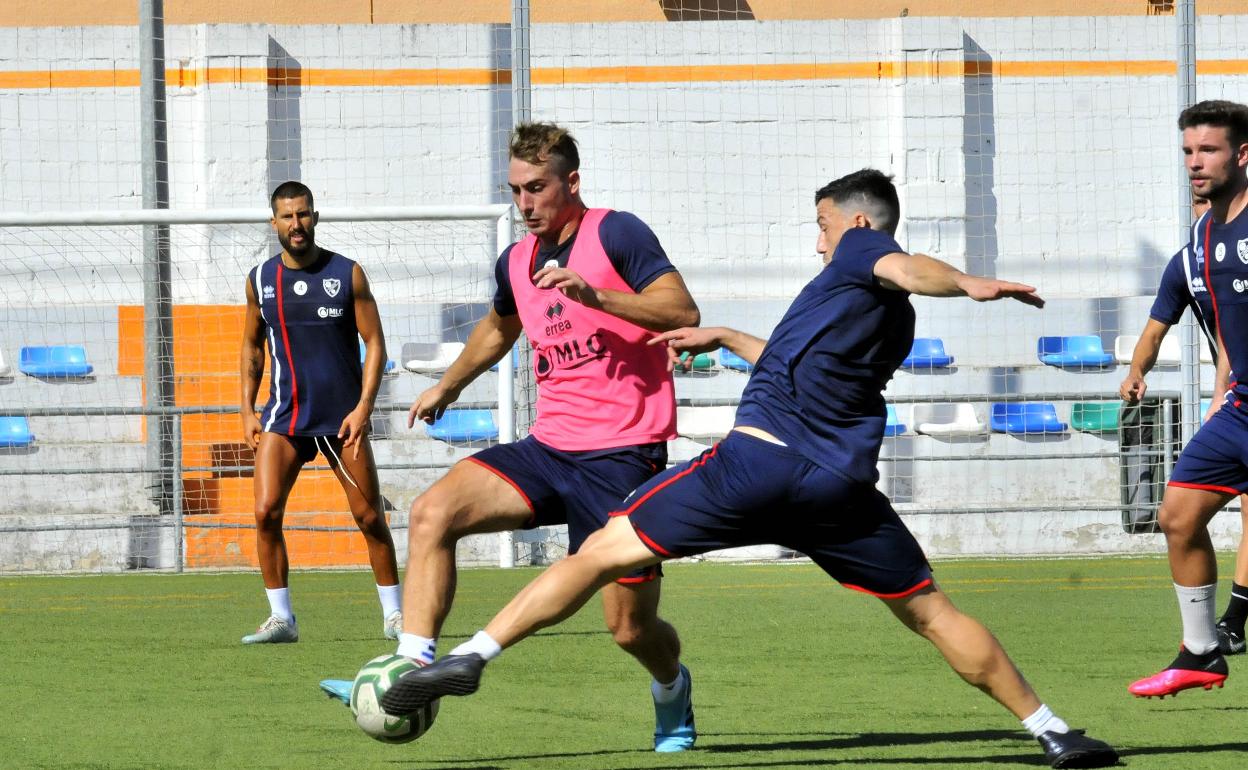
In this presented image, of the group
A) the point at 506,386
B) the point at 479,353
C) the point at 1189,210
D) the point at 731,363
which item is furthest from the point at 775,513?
the point at 731,363

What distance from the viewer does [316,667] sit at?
746 cm

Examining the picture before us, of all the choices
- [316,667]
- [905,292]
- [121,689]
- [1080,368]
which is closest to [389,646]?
[316,667]

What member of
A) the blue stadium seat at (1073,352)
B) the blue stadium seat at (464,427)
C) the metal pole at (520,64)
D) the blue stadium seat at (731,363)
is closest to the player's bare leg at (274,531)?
the metal pole at (520,64)

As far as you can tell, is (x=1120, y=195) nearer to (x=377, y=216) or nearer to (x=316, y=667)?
(x=377, y=216)

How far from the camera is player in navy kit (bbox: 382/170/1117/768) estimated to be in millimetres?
4539

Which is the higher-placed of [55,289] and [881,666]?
[55,289]

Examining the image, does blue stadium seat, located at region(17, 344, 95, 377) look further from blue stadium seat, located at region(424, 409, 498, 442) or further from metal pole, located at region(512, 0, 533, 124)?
metal pole, located at region(512, 0, 533, 124)

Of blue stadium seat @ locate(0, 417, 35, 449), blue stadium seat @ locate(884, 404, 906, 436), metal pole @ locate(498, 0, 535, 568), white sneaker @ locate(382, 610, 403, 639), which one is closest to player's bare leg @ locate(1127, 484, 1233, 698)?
white sneaker @ locate(382, 610, 403, 639)

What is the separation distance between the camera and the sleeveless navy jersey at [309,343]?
27.8 feet

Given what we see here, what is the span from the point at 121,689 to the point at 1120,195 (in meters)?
13.5

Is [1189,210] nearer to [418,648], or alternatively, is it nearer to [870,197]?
[870,197]

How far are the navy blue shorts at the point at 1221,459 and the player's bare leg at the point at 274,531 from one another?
14.0 feet

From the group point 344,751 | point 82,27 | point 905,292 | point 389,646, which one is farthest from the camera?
point 82,27

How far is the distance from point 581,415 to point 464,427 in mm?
9604
